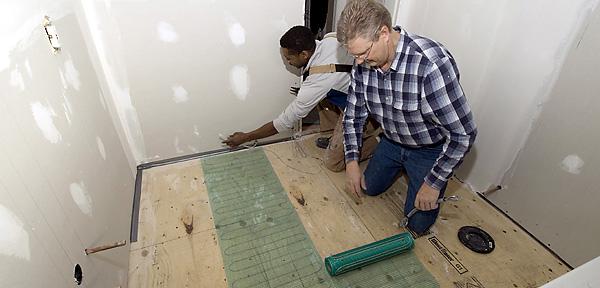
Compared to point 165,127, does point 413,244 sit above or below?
below

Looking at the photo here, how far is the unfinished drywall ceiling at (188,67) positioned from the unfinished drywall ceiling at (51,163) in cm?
29

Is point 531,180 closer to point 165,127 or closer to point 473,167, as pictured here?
point 473,167

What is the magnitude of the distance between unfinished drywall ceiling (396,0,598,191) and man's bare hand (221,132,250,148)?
1356 mm

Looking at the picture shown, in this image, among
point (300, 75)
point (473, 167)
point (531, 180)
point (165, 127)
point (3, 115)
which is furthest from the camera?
point (300, 75)

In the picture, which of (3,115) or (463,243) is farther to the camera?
(463,243)

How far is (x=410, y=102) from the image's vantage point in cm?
137

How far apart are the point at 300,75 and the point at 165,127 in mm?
973

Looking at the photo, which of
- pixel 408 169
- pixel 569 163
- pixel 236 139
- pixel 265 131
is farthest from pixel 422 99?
pixel 236 139

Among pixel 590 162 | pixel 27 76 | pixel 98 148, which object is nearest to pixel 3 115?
pixel 27 76

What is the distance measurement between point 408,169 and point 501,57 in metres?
0.75

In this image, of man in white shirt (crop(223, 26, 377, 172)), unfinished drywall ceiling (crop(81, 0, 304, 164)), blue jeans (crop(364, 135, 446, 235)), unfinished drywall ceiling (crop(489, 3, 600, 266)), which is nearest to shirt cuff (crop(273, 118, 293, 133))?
man in white shirt (crop(223, 26, 377, 172))

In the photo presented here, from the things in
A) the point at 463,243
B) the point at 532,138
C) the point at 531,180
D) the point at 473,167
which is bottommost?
the point at 463,243

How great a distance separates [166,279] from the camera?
1.46 metres

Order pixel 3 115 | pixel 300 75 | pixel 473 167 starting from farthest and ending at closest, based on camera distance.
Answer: pixel 300 75 → pixel 473 167 → pixel 3 115
